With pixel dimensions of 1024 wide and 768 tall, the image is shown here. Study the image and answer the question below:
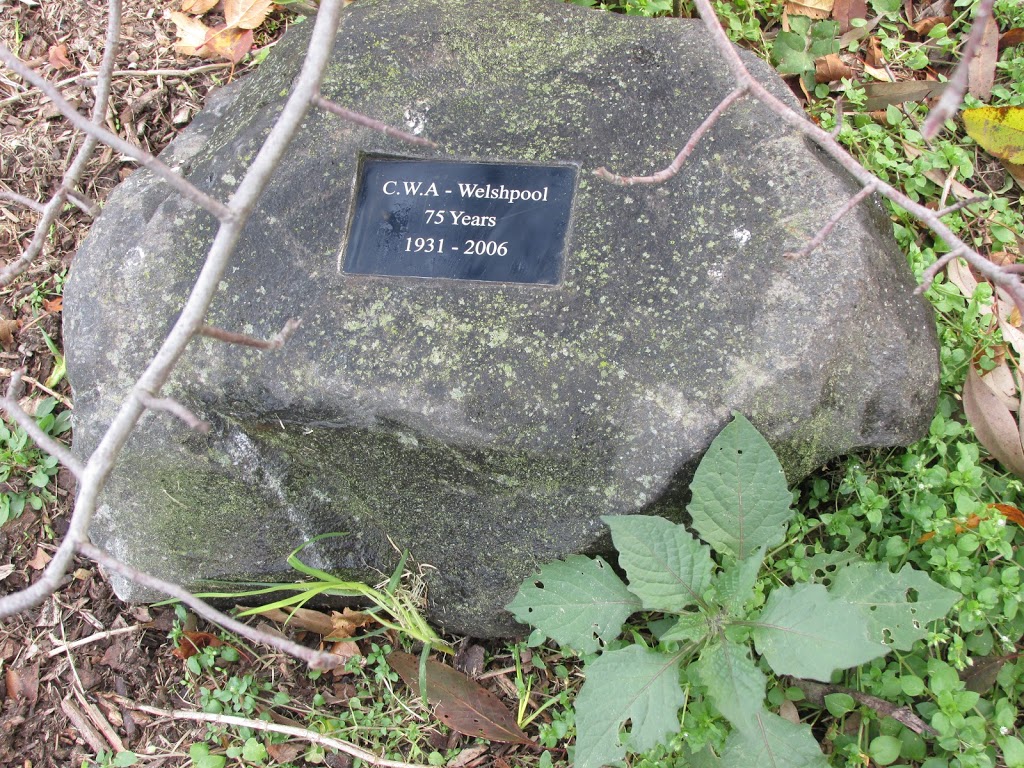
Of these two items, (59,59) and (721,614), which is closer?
(721,614)

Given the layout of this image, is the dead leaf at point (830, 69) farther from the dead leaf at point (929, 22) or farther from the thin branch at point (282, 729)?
the thin branch at point (282, 729)

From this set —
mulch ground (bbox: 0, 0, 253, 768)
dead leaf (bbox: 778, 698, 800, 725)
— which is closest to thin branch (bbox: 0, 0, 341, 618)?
mulch ground (bbox: 0, 0, 253, 768)

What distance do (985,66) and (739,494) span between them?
1838 mm

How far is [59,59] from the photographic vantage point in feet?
10.5

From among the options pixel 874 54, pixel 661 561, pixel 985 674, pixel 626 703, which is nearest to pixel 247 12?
pixel 874 54

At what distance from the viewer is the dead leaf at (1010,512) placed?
6.89 ft

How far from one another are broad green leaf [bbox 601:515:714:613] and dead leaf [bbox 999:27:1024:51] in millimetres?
2088

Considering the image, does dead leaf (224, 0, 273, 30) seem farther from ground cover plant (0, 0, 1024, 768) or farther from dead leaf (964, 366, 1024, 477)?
dead leaf (964, 366, 1024, 477)

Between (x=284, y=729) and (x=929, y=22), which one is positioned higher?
(x=929, y=22)

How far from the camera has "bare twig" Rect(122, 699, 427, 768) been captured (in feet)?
7.32

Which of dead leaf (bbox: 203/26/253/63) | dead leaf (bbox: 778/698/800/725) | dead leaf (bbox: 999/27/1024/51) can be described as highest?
dead leaf (bbox: 999/27/1024/51)

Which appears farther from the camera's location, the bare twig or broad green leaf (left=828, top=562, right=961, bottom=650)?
the bare twig

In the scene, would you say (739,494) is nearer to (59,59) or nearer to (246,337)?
(246,337)

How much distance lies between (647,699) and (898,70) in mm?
2241
